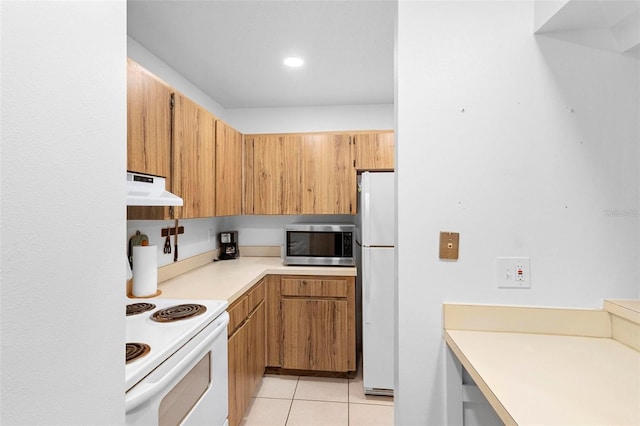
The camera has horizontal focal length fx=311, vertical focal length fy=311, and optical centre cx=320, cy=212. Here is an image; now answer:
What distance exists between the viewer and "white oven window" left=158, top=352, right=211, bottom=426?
109 cm

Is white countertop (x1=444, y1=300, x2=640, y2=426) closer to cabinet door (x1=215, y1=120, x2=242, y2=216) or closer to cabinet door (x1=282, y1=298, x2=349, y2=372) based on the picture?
cabinet door (x1=282, y1=298, x2=349, y2=372)

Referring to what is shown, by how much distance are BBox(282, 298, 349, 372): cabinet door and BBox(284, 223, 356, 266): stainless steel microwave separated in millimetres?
338

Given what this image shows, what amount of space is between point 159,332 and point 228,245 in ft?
5.98

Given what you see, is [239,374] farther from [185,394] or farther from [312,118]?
[312,118]

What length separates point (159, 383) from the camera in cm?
100

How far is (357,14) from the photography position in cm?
172

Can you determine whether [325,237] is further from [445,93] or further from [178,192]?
[445,93]

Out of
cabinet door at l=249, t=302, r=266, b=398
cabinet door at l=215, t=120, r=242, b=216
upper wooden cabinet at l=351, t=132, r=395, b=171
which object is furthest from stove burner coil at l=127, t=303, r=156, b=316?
upper wooden cabinet at l=351, t=132, r=395, b=171

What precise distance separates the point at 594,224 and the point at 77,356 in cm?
171

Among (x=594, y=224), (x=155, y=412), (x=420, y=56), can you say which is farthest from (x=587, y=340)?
(x=155, y=412)

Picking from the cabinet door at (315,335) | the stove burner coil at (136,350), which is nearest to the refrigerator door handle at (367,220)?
the cabinet door at (315,335)

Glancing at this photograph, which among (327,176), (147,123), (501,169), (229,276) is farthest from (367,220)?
(147,123)

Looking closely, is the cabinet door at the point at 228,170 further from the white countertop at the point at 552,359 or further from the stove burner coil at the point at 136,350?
the white countertop at the point at 552,359

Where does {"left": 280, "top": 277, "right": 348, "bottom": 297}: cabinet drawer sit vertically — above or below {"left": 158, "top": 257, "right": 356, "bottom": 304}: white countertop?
below
